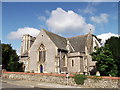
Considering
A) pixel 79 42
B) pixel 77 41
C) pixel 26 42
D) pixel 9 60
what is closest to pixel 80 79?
pixel 79 42

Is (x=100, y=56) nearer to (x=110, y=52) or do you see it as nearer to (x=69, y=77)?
(x=110, y=52)

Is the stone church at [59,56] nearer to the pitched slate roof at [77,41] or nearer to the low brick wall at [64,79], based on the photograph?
the pitched slate roof at [77,41]

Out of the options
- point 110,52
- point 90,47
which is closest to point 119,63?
point 110,52

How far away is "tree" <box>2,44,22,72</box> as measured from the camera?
2903cm

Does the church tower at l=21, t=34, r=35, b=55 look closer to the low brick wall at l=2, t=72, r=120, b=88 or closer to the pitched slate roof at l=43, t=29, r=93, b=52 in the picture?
the pitched slate roof at l=43, t=29, r=93, b=52

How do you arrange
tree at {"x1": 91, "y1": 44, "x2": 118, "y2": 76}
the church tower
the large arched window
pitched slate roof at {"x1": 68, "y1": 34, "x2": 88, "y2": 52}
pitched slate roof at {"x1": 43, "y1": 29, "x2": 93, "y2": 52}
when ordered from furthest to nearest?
the church tower, pitched slate roof at {"x1": 68, "y1": 34, "x2": 88, "y2": 52}, pitched slate roof at {"x1": 43, "y1": 29, "x2": 93, "y2": 52}, the large arched window, tree at {"x1": 91, "y1": 44, "x2": 118, "y2": 76}

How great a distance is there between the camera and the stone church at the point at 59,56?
98.5 feet

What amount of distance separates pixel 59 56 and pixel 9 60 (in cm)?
1273

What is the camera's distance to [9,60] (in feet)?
108

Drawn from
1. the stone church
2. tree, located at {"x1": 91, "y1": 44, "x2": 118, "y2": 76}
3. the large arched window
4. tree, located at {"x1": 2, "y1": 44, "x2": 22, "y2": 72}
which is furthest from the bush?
tree, located at {"x1": 2, "y1": 44, "x2": 22, "y2": 72}

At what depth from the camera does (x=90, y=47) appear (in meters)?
33.6

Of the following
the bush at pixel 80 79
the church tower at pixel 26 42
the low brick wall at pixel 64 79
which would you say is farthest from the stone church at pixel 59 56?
the church tower at pixel 26 42

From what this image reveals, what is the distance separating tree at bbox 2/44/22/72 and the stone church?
3.74 meters

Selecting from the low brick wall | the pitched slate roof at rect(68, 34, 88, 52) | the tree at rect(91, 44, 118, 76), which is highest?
the pitched slate roof at rect(68, 34, 88, 52)
